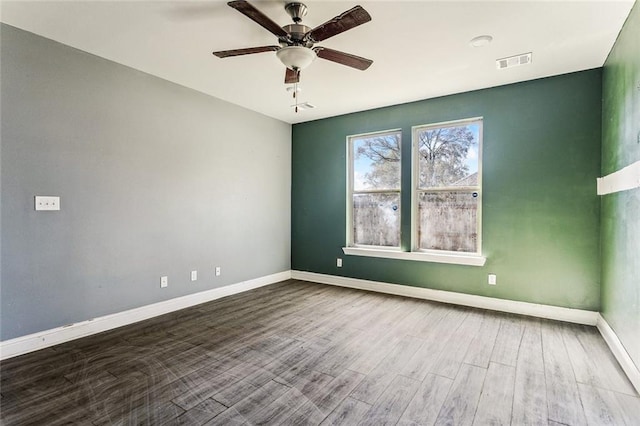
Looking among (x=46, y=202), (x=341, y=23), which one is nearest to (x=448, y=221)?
(x=341, y=23)

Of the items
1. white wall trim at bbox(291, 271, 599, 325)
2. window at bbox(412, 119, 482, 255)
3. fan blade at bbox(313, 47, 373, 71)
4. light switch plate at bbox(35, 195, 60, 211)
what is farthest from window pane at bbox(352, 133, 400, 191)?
light switch plate at bbox(35, 195, 60, 211)

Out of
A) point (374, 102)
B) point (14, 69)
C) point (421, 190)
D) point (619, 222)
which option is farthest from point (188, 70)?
point (619, 222)

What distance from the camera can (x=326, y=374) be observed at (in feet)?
7.63

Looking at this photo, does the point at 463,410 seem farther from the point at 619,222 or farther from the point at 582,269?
the point at 582,269

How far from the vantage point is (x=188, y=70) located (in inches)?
133

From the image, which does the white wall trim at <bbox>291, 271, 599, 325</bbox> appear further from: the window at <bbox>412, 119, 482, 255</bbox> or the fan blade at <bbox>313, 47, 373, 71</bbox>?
the fan blade at <bbox>313, 47, 373, 71</bbox>

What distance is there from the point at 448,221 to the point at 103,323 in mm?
4106

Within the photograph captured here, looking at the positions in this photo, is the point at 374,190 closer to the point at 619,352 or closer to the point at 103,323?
the point at 619,352

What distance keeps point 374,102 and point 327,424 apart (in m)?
3.87

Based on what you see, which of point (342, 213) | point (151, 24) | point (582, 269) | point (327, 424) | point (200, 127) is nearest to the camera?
point (327, 424)

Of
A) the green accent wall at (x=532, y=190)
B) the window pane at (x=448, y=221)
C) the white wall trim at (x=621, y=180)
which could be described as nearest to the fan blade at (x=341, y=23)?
the white wall trim at (x=621, y=180)

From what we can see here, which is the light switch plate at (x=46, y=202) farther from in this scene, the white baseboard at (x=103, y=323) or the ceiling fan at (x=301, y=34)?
the ceiling fan at (x=301, y=34)

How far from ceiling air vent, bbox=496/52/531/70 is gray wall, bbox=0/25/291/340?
10.8 feet

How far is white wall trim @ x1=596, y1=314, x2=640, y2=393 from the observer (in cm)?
215
